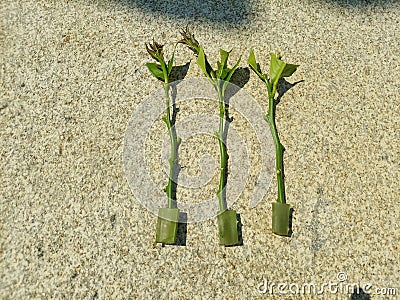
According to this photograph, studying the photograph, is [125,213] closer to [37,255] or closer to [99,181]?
[99,181]

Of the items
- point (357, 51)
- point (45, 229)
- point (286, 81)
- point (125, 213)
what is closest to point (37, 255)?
point (45, 229)

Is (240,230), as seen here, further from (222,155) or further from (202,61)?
(202,61)

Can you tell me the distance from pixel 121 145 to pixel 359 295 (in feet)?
2.27

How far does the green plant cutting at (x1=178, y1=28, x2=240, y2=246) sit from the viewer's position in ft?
3.43

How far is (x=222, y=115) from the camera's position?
1169 millimetres

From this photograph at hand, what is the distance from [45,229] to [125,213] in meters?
0.19

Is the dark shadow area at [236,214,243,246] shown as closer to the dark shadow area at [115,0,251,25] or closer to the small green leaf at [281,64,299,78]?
the small green leaf at [281,64,299,78]

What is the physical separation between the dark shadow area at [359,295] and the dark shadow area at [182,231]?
0.41 meters

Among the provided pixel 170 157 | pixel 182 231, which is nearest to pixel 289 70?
pixel 170 157

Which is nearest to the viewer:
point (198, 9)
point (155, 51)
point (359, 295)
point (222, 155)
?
point (359, 295)

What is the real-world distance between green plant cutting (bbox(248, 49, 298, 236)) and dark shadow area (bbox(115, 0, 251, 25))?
0.21 metres

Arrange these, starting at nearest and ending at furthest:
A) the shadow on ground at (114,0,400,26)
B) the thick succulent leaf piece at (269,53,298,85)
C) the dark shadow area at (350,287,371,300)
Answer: the dark shadow area at (350,287,371,300) < the thick succulent leaf piece at (269,53,298,85) < the shadow on ground at (114,0,400,26)

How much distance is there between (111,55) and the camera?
4.24 feet

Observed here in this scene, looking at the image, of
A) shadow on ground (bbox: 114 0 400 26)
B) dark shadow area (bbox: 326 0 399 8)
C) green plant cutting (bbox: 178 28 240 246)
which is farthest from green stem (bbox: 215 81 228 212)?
dark shadow area (bbox: 326 0 399 8)
